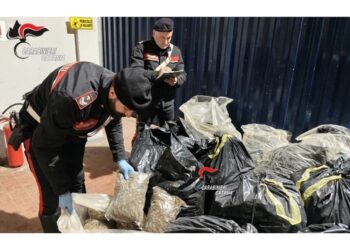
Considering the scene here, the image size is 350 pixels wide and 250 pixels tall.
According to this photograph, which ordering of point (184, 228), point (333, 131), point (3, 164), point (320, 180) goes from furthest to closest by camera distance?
point (3, 164), point (333, 131), point (320, 180), point (184, 228)

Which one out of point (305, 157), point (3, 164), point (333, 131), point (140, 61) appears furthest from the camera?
point (3, 164)

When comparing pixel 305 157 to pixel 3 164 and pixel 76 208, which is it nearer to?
pixel 76 208

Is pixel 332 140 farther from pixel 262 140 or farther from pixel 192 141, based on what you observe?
pixel 192 141

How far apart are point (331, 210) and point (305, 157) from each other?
57cm

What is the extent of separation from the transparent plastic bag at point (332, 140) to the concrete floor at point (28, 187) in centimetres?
185

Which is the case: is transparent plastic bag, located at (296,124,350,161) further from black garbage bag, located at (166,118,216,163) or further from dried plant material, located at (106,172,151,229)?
dried plant material, located at (106,172,151,229)

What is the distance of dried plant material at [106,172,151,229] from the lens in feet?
6.51

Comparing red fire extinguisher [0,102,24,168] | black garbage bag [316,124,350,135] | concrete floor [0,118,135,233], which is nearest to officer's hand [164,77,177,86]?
concrete floor [0,118,135,233]

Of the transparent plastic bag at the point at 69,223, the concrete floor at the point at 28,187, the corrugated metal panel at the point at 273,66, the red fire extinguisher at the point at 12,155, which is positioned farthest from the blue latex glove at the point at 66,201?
the corrugated metal panel at the point at 273,66

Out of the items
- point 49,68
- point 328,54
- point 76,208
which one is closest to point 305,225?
point 76,208

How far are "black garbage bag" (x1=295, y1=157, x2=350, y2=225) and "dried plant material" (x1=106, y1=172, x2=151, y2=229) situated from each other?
104 cm

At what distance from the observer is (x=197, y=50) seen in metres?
3.89

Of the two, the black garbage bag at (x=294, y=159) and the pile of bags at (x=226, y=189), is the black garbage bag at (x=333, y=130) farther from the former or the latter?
the black garbage bag at (x=294, y=159)

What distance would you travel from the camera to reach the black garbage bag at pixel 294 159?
7.86 feet
